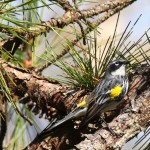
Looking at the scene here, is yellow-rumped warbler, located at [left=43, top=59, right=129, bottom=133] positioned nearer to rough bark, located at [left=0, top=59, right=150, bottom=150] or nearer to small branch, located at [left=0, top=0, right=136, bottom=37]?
rough bark, located at [left=0, top=59, right=150, bottom=150]

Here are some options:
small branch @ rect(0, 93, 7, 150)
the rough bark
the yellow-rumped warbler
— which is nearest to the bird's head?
the yellow-rumped warbler

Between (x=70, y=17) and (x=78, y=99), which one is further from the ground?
(x=70, y=17)


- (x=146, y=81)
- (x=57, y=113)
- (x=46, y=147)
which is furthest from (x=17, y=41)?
(x=146, y=81)

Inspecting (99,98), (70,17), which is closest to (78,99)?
(99,98)

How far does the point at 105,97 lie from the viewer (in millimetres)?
1404

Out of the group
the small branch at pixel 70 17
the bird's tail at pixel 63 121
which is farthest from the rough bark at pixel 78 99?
the small branch at pixel 70 17

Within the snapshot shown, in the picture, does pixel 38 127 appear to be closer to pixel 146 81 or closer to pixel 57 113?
pixel 57 113

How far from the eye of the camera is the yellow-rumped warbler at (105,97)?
123 centimetres

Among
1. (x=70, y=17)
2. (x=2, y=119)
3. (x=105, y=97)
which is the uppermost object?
(x=70, y=17)

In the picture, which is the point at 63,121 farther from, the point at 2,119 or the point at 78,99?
the point at 2,119

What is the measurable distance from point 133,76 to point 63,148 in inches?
10.3

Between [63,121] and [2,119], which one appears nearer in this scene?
[63,121]

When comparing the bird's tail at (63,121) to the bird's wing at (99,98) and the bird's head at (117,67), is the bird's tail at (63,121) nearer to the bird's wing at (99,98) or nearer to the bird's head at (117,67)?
the bird's wing at (99,98)

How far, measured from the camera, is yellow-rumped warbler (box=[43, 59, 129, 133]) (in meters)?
1.23
